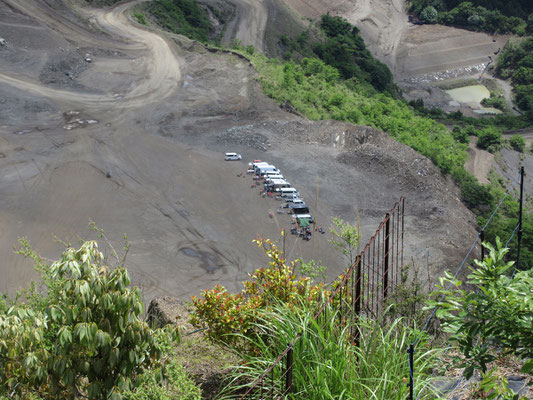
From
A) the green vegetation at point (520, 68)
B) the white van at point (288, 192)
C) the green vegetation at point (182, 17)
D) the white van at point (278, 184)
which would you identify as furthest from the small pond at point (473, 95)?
the white van at point (288, 192)

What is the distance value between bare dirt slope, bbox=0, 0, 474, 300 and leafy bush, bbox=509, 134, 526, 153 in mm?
25229

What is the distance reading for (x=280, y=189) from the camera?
30516 millimetres

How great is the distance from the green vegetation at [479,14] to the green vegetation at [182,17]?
38500mm

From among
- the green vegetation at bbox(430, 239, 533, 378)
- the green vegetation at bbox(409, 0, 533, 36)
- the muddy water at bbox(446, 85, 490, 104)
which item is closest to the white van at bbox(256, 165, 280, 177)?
the green vegetation at bbox(430, 239, 533, 378)

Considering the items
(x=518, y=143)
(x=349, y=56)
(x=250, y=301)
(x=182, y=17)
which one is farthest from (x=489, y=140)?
(x=250, y=301)

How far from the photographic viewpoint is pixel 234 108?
40312 mm

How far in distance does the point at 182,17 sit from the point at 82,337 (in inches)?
2396

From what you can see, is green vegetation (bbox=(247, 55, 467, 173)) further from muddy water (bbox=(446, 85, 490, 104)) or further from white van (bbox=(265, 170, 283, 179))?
muddy water (bbox=(446, 85, 490, 104))

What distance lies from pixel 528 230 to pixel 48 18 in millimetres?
38347

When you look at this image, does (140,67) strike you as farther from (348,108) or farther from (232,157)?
(348,108)

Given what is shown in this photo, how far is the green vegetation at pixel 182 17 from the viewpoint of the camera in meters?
59.5

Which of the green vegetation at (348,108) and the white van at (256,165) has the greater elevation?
the green vegetation at (348,108)

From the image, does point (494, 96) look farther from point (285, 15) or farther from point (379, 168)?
point (379, 168)

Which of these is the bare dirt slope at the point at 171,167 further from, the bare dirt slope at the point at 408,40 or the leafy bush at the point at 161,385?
the bare dirt slope at the point at 408,40
